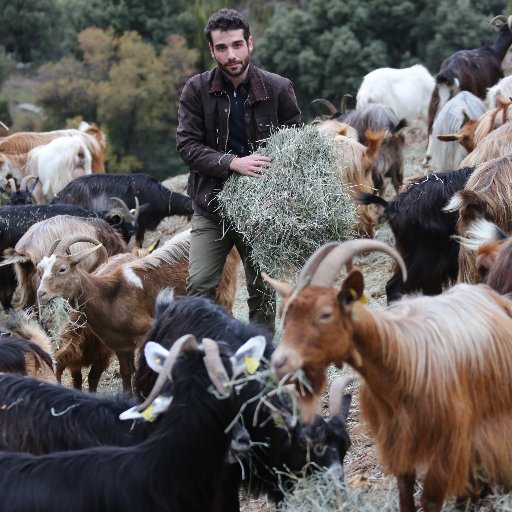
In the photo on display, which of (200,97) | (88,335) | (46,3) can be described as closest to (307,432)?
(200,97)

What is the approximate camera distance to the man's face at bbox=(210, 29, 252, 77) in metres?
5.87

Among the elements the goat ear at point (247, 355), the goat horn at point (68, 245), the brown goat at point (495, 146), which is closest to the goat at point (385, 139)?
the brown goat at point (495, 146)

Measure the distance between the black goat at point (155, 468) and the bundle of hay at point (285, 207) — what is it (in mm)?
1872

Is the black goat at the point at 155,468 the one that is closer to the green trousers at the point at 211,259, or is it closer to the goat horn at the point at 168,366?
the goat horn at the point at 168,366

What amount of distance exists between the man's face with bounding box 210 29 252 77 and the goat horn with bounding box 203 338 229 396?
243 cm

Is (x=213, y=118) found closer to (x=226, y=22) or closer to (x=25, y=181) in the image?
(x=226, y=22)

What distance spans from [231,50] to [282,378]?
2.99 m

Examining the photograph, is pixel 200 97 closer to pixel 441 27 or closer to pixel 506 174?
pixel 506 174

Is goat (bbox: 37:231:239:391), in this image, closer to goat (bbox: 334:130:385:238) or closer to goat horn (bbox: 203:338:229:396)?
goat (bbox: 334:130:385:238)

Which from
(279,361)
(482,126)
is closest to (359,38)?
(482,126)

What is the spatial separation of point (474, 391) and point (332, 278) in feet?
2.58

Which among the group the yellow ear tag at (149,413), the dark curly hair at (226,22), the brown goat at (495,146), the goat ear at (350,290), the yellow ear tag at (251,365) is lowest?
the yellow ear tag at (149,413)

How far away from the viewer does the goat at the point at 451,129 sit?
10578mm

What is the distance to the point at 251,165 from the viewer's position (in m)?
5.86
